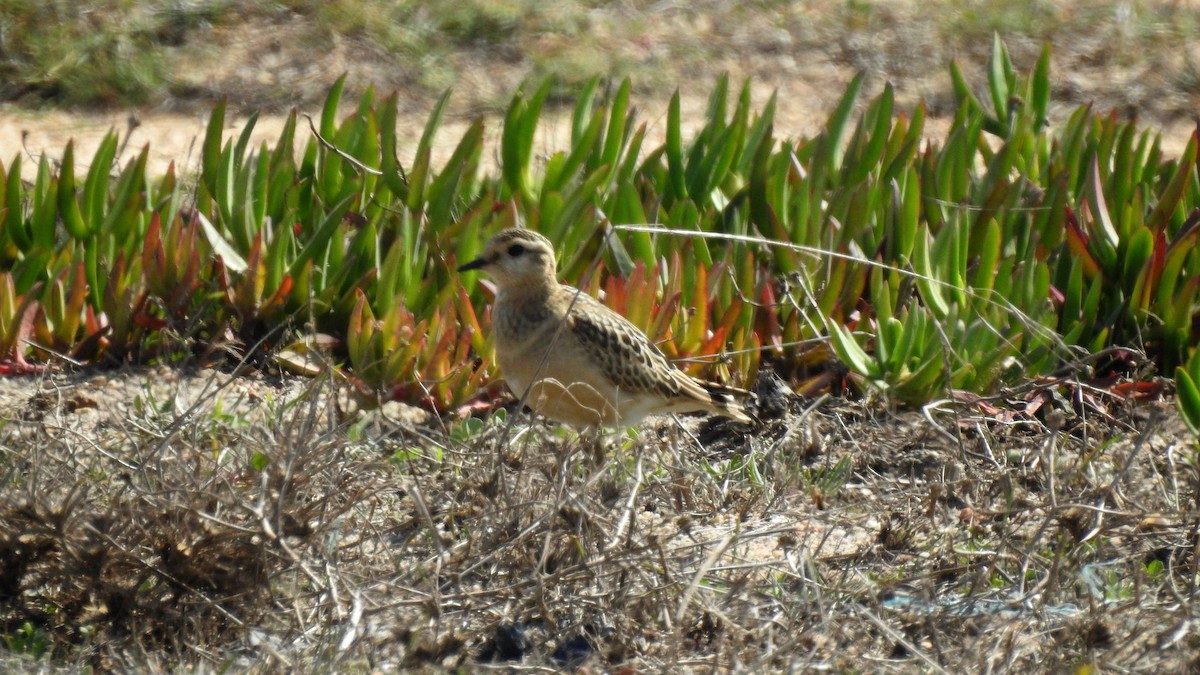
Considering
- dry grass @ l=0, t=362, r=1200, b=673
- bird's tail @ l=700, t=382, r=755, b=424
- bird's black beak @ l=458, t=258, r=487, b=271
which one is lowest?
bird's tail @ l=700, t=382, r=755, b=424

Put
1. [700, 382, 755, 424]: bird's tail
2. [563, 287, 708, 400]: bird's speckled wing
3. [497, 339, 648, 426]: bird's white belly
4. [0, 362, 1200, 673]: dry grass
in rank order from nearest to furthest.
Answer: [0, 362, 1200, 673]: dry grass, [497, 339, 648, 426]: bird's white belly, [563, 287, 708, 400]: bird's speckled wing, [700, 382, 755, 424]: bird's tail

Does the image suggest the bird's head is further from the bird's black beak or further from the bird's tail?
the bird's tail

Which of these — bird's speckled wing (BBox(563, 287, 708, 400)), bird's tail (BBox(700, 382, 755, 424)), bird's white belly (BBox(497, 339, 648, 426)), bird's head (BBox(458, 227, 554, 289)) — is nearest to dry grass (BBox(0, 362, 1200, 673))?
bird's white belly (BBox(497, 339, 648, 426))

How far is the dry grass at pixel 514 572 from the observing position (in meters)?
3.51

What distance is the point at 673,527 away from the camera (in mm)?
4457

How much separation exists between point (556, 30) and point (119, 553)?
733 cm

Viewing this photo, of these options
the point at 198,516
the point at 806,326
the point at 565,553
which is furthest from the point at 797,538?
the point at 198,516

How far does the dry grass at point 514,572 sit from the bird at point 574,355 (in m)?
0.64

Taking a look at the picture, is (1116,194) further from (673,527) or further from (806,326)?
(673,527)

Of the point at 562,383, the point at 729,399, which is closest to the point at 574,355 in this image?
the point at 562,383

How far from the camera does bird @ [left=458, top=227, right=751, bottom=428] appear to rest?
4.94m

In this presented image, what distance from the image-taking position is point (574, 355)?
16.3 ft

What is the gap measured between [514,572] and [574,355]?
1307mm

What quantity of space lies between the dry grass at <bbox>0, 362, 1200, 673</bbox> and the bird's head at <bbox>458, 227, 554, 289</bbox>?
998 mm
